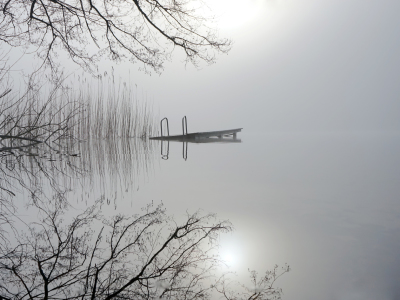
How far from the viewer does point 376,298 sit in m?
1.08

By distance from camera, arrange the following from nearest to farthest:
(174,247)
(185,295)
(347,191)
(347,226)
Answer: (185,295) < (174,247) < (347,226) < (347,191)

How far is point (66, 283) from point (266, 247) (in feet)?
2.75

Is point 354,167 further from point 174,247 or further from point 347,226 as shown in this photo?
point 174,247

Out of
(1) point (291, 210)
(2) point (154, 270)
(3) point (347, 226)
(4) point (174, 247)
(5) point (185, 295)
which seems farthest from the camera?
(1) point (291, 210)

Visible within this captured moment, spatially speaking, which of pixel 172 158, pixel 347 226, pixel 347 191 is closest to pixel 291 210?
pixel 347 226

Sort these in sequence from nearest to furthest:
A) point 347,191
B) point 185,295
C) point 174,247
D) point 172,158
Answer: point 185,295, point 174,247, point 347,191, point 172,158

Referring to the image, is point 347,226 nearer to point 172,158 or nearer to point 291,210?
point 291,210

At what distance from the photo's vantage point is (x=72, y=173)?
278 cm

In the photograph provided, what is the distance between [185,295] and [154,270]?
0.58ft

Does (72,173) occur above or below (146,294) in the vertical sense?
above

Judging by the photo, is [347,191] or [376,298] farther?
[347,191]

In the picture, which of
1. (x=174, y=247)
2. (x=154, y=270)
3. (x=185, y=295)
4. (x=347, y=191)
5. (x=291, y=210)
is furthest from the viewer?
(x=347, y=191)

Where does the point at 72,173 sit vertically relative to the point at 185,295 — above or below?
above

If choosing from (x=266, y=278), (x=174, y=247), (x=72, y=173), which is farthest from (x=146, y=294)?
(x=72, y=173)
